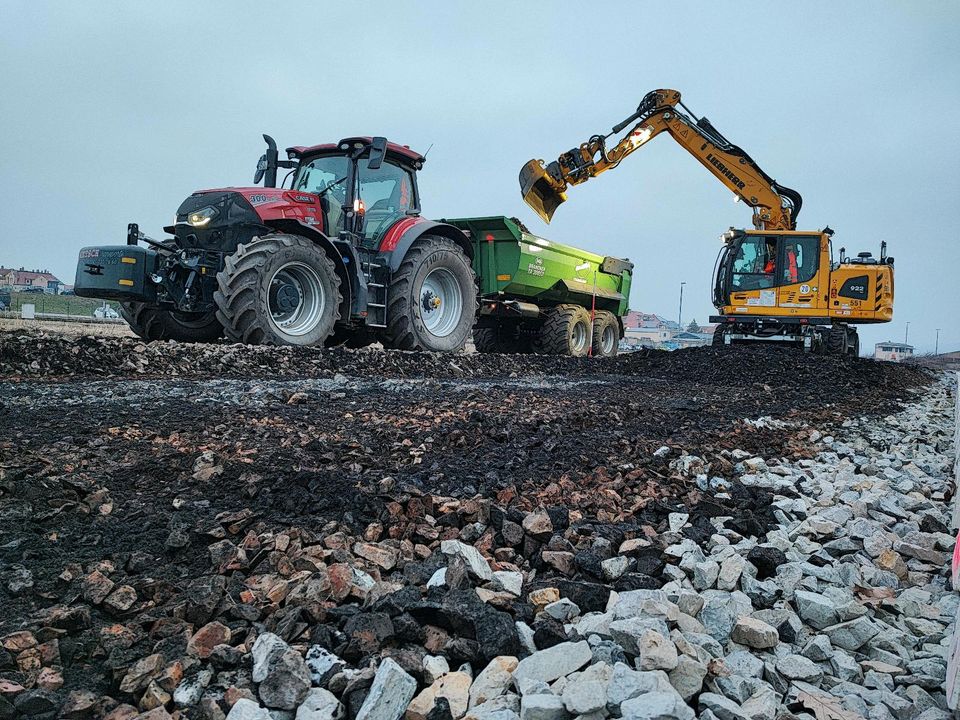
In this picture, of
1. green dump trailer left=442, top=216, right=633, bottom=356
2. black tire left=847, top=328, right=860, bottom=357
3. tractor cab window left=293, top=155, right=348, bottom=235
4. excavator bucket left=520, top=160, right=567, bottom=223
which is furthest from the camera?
black tire left=847, top=328, right=860, bottom=357

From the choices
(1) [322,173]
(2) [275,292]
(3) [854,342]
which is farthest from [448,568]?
(3) [854,342]

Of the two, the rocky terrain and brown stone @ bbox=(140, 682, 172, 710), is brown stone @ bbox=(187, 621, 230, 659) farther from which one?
brown stone @ bbox=(140, 682, 172, 710)

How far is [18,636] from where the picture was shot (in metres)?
1.60

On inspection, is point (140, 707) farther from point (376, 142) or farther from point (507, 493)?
point (376, 142)

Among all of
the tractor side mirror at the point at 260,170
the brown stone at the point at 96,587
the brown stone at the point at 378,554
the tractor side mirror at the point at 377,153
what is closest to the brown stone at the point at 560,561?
the brown stone at the point at 378,554

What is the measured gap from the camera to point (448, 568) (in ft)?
6.66

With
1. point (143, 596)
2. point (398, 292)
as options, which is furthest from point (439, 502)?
point (398, 292)

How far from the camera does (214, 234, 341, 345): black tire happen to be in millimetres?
6809

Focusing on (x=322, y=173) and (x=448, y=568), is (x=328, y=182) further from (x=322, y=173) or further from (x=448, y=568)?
(x=448, y=568)

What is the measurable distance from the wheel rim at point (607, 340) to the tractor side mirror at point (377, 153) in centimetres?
798

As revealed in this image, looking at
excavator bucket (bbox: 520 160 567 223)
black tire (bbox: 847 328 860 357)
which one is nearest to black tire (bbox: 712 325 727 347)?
black tire (bbox: 847 328 860 357)

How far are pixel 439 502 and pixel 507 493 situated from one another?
334 mm

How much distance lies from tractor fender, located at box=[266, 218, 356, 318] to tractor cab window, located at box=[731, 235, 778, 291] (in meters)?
8.16

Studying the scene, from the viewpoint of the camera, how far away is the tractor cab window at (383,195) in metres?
8.74
